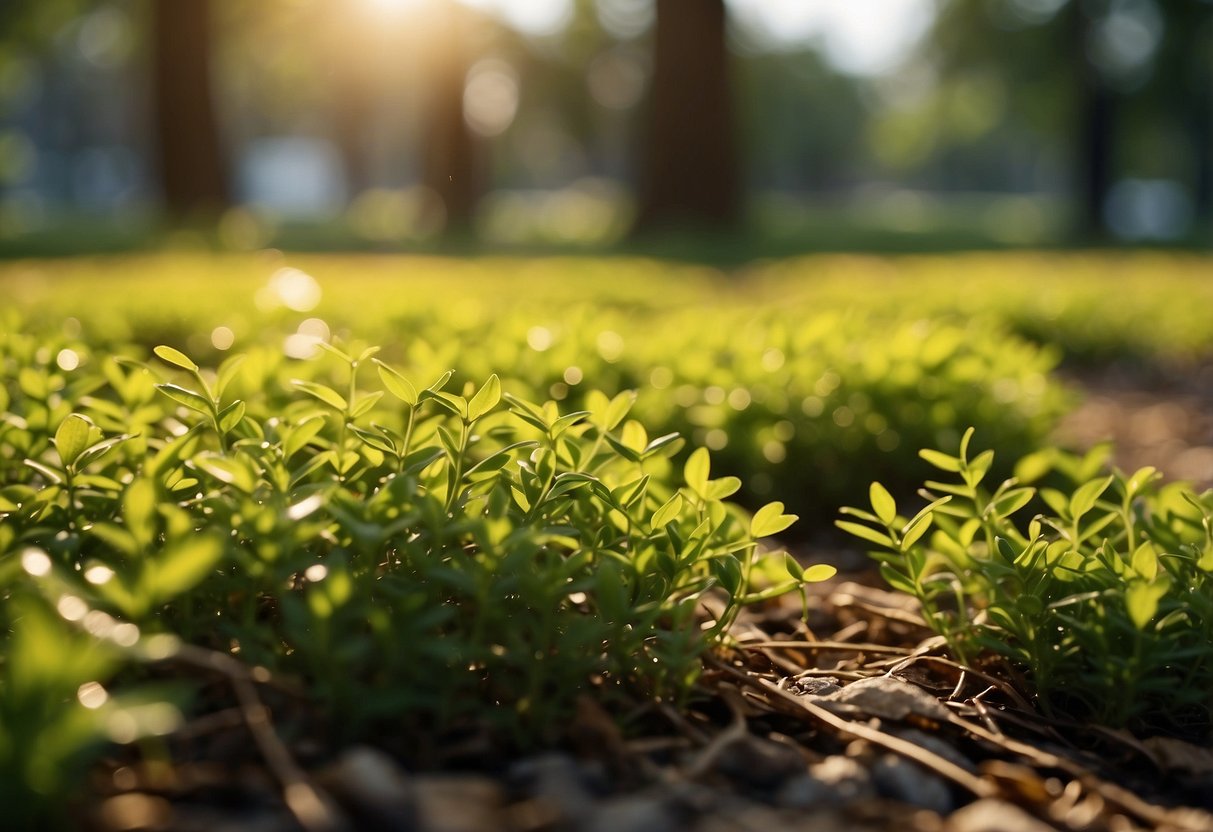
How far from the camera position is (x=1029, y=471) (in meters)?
2.46

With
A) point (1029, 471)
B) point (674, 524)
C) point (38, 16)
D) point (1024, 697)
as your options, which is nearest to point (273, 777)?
point (674, 524)

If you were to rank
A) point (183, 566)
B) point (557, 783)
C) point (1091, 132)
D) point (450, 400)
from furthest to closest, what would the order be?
1. point (1091, 132)
2. point (450, 400)
3. point (557, 783)
4. point (183, 566)

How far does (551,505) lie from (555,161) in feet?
298

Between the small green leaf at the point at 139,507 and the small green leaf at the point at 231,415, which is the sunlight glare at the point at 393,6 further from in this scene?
the small green leaf at the point at 139,507

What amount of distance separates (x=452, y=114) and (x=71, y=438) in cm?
2145

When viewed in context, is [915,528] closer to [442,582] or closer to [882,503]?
[882,503]

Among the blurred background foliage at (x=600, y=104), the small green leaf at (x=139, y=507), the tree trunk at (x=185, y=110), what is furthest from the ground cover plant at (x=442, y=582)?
the tree trunk at (x=185, y=110)

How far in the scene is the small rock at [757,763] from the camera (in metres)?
1.66

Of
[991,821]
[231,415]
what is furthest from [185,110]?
[991,821]

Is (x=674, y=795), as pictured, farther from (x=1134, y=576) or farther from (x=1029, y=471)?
(x=1029, y=471)

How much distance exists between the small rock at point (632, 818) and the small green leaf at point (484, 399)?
702 mm

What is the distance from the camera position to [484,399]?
189cm

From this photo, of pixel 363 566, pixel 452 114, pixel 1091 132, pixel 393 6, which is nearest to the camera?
pixel 363 566

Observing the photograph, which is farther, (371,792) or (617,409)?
(617,409)
